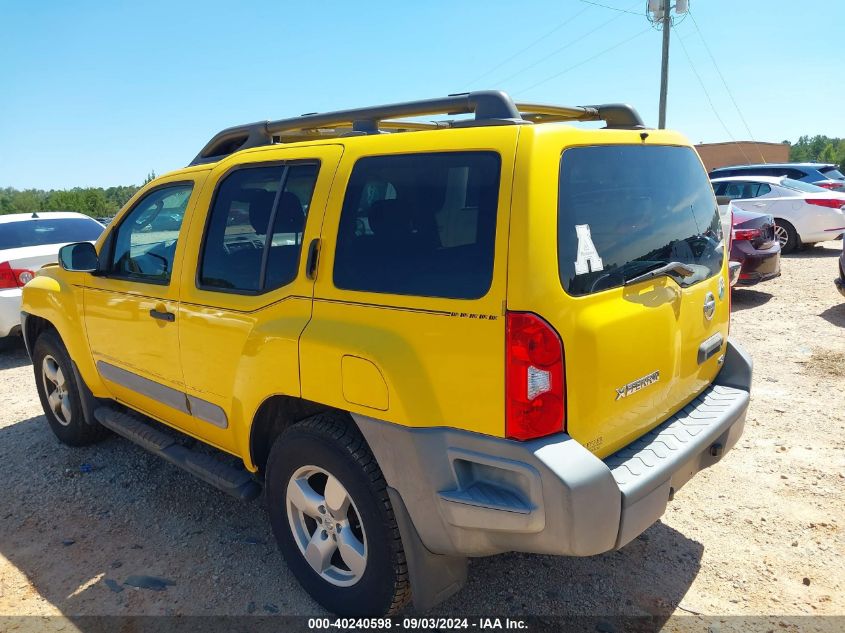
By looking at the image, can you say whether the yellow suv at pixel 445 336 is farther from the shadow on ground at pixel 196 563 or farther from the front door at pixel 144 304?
the shadow on ground at pixel 196 563

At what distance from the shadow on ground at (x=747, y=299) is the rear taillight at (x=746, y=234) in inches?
33.1

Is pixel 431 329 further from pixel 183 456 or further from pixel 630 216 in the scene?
pixel 183 456

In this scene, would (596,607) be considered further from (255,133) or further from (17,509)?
(17,509)

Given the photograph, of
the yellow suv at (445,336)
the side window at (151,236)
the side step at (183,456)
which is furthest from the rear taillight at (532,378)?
the side window at (151,236)

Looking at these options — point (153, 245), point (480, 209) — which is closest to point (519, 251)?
point (480, 209)

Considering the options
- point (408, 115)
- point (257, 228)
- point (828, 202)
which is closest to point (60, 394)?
point (257, 228)

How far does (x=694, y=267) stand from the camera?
2795 millimetres

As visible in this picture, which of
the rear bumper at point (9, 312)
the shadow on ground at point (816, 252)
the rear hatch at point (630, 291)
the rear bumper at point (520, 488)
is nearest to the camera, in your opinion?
the rear bumper at point (520, 488)

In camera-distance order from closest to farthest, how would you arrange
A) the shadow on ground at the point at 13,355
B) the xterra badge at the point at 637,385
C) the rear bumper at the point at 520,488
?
1. the rear bumper at the point at 520,488
2. the xterra badge at the point at 637,385
3. the shadow on ground at the point at 13,355

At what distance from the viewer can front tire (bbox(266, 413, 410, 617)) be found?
2424 millimetres

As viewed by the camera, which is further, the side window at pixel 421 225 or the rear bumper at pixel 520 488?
the side window at pixel 421 225

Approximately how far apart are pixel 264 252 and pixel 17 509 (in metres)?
2.46

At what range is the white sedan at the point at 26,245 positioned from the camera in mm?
6816

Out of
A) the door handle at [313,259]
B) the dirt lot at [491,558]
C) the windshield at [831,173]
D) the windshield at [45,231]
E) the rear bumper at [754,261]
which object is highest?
the door handle at [313,259]
